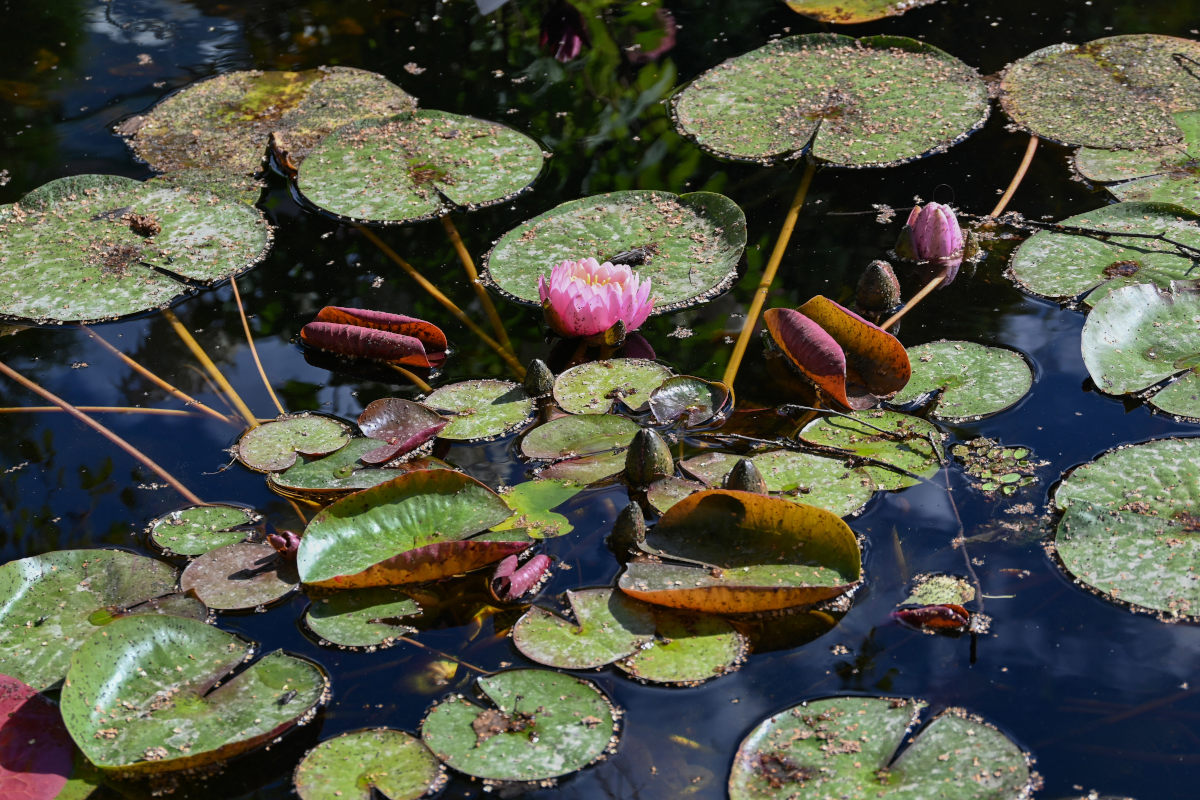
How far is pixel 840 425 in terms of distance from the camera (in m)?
2.58

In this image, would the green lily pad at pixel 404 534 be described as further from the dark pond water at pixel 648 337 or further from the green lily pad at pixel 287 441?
the green lily pad at pixel 287 441

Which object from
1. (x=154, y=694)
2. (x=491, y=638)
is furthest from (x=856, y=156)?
(x=154, y=694)

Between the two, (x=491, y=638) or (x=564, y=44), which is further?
(x=564, y=44)

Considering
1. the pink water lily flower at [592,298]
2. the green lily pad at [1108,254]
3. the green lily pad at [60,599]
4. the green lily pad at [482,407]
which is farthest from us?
the green lily pad at [1108,254]

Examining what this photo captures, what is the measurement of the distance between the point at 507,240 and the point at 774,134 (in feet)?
3.86

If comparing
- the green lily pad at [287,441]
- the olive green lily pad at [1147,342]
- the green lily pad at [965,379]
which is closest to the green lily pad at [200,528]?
the green lily pad at [287,441]

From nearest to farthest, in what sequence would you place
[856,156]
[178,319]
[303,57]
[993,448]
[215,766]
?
[215,766] < [993,448] < [178,319] < [856,156] < [303,57]

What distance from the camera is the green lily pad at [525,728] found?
182cm

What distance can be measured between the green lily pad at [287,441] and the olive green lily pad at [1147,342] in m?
1.99

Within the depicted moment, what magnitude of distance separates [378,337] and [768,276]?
1238 mm

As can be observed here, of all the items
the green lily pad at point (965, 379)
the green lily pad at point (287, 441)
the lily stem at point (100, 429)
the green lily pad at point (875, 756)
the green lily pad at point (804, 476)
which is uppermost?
the green lily pad at point (965, 379)

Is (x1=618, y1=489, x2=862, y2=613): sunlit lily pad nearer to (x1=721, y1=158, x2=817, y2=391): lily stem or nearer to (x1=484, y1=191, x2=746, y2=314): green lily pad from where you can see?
(x1=721, y1=158, x2=817, y2=391): lily stem

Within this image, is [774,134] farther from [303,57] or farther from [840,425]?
[303,57]

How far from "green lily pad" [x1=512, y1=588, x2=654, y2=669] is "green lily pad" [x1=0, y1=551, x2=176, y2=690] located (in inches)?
33.3
